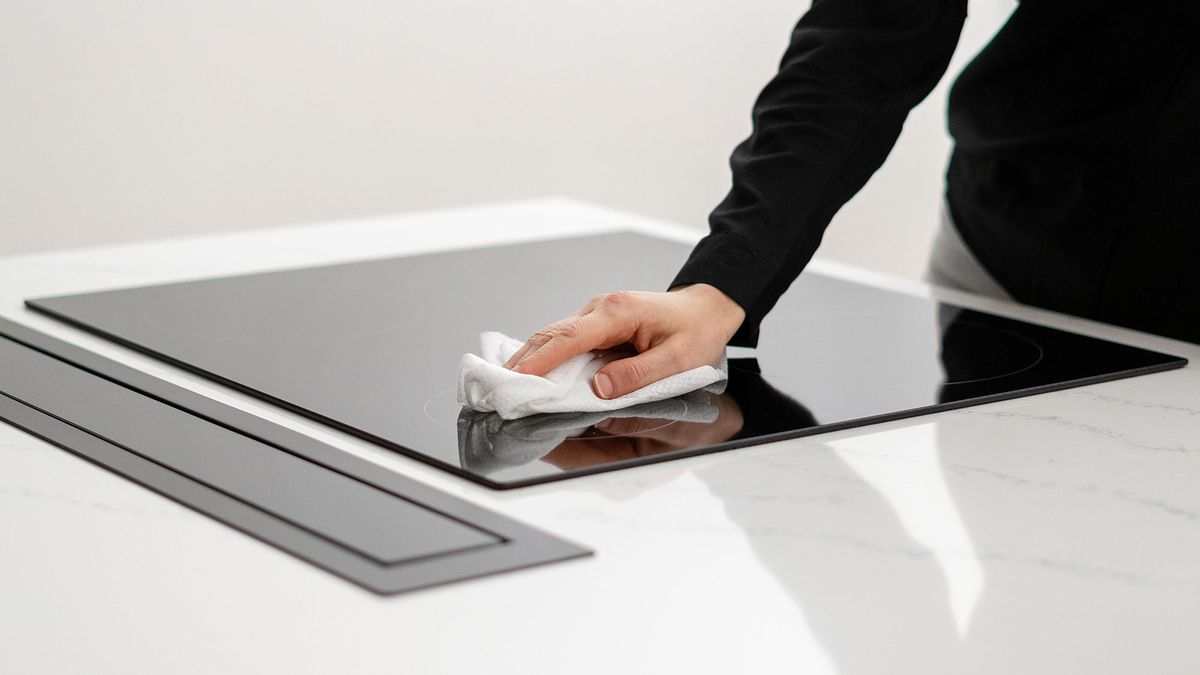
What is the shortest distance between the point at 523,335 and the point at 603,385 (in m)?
0.22

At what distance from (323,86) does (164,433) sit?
2.40 metres

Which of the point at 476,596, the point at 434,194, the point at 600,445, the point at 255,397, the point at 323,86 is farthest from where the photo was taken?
the point at 434,194

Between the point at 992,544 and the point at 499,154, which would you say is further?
the point at 499,154

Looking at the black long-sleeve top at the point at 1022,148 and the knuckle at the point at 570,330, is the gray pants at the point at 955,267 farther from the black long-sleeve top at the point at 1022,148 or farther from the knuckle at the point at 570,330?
the knuckle at the point at 570,330

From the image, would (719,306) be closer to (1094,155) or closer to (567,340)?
(567,340)

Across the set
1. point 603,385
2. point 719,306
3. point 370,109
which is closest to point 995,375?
point 719,306

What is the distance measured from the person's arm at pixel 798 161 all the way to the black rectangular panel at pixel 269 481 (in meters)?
0.25

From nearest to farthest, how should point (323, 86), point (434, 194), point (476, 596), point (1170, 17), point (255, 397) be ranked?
point (476, 596) < point (255, 397) < point (1170, 17) < point (323, 86) < point (434, 194)

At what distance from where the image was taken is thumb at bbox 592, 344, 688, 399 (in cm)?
90

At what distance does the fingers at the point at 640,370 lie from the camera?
90 cm

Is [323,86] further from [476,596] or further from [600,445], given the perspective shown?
[476,596]

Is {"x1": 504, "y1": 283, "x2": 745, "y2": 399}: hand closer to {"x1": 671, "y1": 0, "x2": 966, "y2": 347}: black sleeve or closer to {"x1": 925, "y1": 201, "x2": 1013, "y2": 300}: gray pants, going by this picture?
{"x1": 671, "y1": 0, "x2": 966, "y2": 347}: black sleeve

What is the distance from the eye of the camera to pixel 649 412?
90cm

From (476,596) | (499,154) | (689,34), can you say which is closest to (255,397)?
(476,596)
